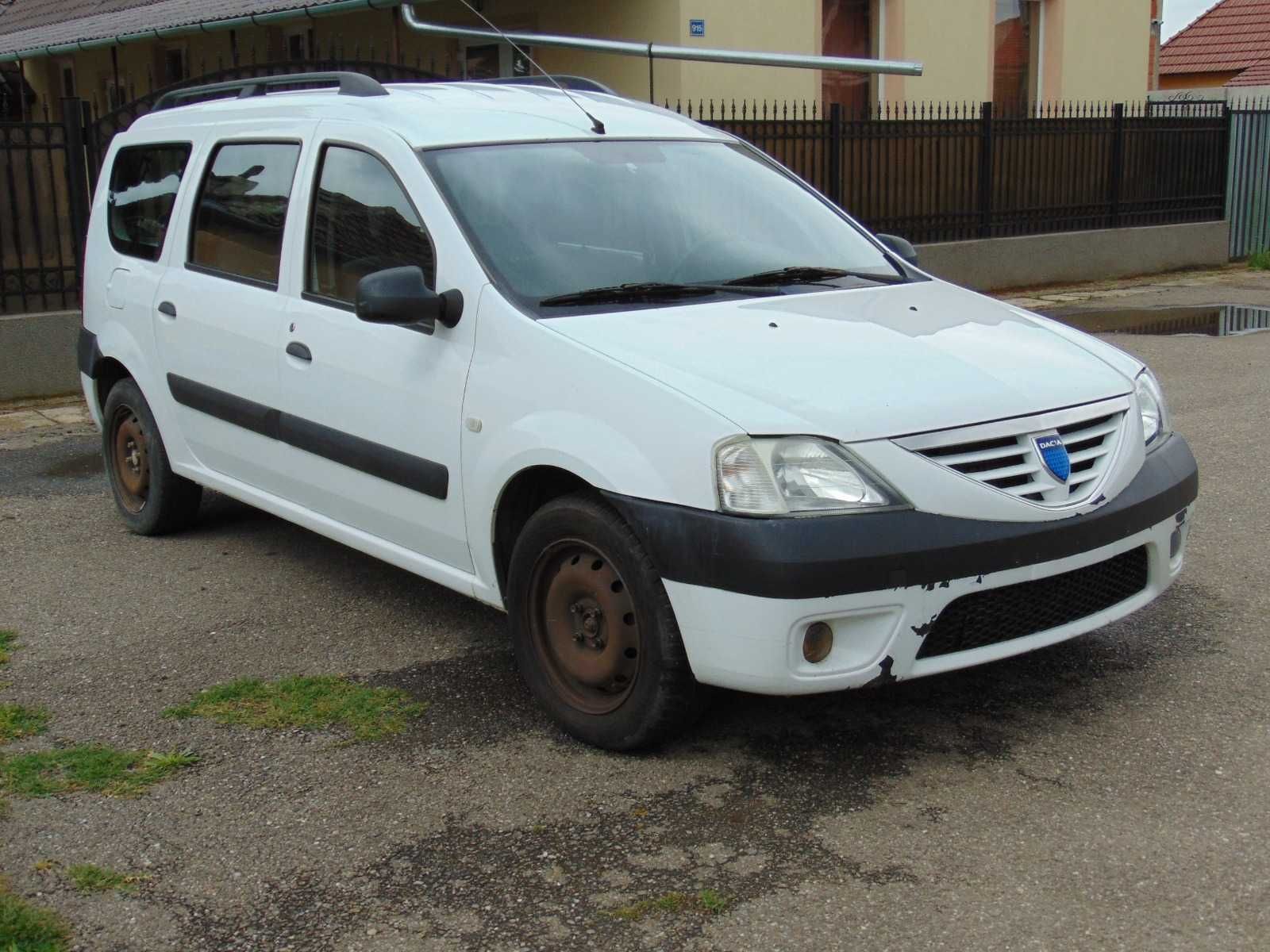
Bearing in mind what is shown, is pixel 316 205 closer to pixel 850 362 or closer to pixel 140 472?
pixel 140 472

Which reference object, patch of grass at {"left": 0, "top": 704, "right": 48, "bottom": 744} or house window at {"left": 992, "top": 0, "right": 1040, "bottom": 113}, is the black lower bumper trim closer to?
patch of grass at {"left": 0, "top": 704, "right": 48, "bottom": 744}

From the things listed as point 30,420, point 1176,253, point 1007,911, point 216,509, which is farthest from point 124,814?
point 1176,253

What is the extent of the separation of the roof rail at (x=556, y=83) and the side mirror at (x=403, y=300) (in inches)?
61.3

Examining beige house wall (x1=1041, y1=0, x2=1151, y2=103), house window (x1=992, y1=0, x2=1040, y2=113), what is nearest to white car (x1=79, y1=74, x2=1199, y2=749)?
house window (x1=992, y1=0, x2=1040, y2=113)

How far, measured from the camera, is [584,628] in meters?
4.00

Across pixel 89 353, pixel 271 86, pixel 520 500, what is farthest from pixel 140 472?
pixel 520 500

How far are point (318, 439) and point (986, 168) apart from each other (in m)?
11.9

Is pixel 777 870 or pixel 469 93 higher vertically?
pixel 469 93

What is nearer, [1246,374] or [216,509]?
[216,509]

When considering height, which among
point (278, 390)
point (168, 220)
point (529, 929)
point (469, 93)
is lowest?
point (529, 929)

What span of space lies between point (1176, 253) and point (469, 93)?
1415 cm

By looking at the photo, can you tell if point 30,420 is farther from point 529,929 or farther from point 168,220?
point 529,929

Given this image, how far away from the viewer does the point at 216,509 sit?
687 centimetres

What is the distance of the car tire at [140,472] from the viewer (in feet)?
20.3
